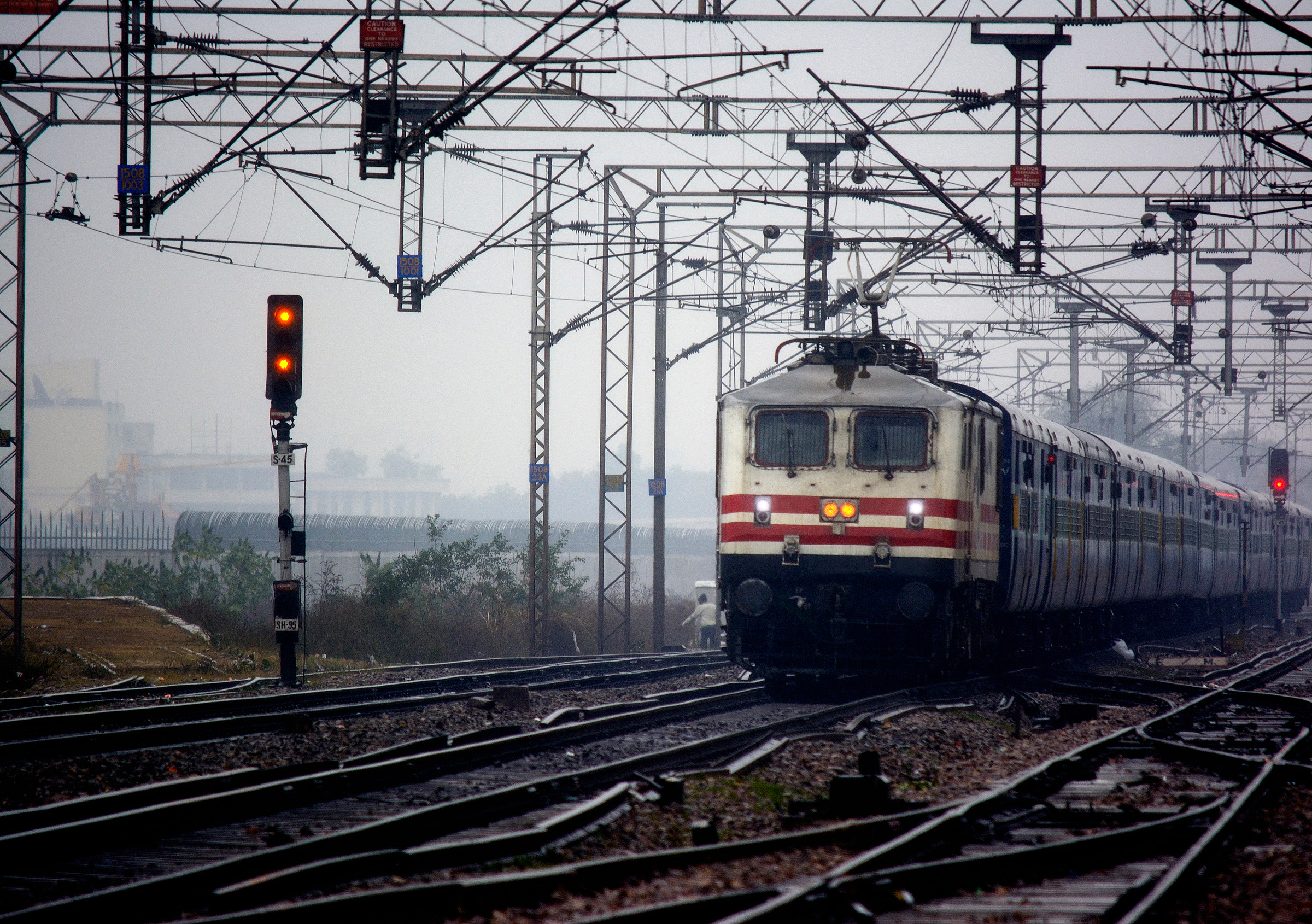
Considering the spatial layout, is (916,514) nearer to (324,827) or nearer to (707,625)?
(324,827)

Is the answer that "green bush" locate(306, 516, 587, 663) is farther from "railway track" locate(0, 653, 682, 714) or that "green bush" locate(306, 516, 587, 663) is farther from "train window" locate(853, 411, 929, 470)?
"train window" locate(853, 411, 929, 470)

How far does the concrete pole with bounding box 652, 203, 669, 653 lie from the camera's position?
93.2 feet

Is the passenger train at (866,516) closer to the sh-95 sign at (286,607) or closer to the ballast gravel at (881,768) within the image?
the ballast gravel at (881,768)

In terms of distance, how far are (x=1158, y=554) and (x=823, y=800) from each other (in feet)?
66.6

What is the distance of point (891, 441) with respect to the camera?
49.2ft

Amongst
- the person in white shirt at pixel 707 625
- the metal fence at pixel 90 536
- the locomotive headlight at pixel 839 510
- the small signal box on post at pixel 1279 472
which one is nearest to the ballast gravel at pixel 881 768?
the locomotive headlight at pixel 839 510

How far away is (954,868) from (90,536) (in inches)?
1382

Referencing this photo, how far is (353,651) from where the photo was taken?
2528cm

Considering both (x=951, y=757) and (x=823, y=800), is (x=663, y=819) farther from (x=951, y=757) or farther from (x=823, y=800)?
(x=951, y=757)

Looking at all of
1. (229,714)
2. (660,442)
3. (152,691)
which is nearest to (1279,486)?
(660,442)

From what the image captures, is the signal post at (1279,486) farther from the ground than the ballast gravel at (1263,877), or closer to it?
farther from the ground

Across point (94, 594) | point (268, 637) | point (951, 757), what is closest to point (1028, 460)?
point (951, 757)

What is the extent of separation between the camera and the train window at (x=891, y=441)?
48.9 ft

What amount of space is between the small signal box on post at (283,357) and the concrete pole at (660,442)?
1196cm
